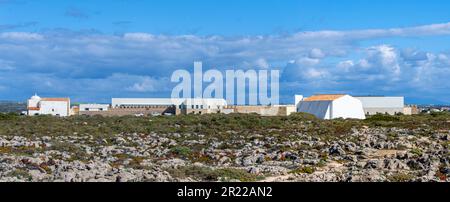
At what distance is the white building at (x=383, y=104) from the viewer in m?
102

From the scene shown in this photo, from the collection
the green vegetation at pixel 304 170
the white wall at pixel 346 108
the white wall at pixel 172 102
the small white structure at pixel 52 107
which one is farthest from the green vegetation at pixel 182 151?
the small white structure at pixel 52 107

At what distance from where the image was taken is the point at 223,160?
75.7 feet

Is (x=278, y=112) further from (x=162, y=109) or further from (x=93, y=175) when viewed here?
(x=93, y=175)

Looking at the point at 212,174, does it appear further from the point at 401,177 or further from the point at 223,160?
the point at 401,177

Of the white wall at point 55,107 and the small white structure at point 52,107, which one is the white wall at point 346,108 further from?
the small white structure at point 52,107

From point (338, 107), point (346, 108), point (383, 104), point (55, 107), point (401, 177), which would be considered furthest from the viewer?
point (383, 104)

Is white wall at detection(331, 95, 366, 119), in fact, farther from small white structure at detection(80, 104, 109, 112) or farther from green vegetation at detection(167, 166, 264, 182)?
green vegetation at detection(167, 166, 264, 182)

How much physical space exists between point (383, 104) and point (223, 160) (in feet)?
276

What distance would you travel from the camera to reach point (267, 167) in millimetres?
20406

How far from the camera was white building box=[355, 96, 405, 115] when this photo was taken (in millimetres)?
101688

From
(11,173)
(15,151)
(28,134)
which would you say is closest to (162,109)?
(28,134)

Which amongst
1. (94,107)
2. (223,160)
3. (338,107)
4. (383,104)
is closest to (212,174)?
(223,160)

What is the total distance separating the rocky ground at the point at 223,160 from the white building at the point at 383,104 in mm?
68072

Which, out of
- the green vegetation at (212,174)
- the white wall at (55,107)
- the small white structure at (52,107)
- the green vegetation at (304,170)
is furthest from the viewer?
the white wall at (55,107)
